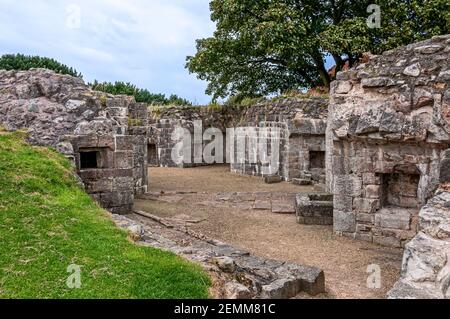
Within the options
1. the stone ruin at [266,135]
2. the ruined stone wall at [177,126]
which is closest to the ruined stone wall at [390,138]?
the stone ruin at [266,135]

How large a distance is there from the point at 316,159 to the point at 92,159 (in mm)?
8126

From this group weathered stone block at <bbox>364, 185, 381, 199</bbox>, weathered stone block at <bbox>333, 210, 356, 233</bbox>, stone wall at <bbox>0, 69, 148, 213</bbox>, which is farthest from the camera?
stone wall at <bbox>0, 69, 148, 213</bbox>

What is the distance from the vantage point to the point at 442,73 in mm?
6746

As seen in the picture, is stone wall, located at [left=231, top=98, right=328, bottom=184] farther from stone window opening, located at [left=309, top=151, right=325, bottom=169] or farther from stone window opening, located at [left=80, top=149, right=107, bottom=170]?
stone window opening, located at [left=80, top=149, right=107, bottom=170]

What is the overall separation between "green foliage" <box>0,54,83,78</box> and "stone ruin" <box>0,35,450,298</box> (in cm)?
1179

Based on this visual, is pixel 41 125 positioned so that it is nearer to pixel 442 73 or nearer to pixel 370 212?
pixel 370 212

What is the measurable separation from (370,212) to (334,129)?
161cm

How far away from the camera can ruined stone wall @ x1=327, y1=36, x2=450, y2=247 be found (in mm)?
6883

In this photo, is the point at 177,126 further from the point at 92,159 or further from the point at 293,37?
the point at 92,159

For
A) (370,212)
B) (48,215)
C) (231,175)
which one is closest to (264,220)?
(370,212)

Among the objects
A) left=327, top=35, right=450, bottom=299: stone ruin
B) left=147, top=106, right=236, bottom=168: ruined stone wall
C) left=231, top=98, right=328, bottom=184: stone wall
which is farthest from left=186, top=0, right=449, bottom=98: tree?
left=327, top=35, right=450, bottom=299: stone ruin

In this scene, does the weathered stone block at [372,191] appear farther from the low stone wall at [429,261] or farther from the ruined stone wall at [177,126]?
the ruined stone wall at [177,126]

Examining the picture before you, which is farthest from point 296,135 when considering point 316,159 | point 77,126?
point 77,126

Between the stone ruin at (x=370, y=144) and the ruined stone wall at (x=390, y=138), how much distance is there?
0.02 m
